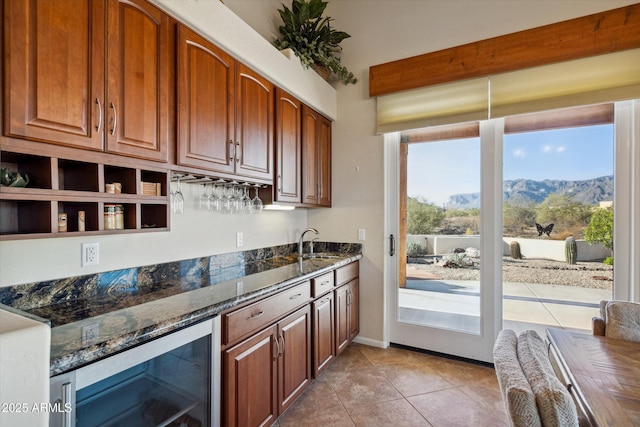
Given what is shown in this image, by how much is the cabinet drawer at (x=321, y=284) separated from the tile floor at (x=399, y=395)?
2.45ft

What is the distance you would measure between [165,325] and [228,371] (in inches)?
19.3

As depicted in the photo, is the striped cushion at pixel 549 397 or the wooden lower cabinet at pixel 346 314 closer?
the striped cushion at pixel 549 397

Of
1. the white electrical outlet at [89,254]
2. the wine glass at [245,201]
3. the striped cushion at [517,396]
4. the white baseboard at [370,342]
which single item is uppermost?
the wine glass at [245,201]

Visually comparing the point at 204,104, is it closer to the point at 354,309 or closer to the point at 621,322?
the point at 354,309

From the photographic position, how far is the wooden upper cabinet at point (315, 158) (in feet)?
8.96

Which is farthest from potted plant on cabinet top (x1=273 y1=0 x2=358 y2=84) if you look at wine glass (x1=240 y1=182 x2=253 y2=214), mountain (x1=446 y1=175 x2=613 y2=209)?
mountain (x1=446 y1=175 x2=613 y2=209)

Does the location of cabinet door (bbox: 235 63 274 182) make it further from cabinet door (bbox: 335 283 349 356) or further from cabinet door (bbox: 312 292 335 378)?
cabinet door (bbox: 335 283 349 356)

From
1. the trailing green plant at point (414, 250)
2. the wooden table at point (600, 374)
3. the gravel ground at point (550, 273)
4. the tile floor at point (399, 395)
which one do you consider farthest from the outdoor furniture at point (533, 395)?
the trailing green plant at point (414, 250)

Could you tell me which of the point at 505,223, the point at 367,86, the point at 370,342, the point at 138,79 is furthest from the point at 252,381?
the point at 367,86

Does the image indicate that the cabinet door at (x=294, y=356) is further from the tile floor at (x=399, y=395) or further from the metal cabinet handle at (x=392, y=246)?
the metal cabinet handle at (x=392, y=246)

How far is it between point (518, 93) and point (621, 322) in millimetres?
1826

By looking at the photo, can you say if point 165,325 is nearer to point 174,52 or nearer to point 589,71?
point 174,52

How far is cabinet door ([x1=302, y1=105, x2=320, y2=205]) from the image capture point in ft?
8.91

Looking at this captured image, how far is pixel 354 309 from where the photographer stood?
9.85 ft
